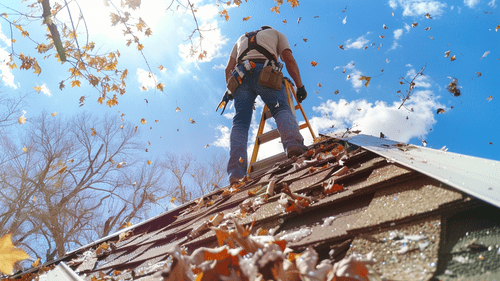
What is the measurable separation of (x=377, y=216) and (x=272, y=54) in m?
3.32

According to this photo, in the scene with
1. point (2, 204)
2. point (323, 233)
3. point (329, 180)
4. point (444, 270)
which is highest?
point (2, 204)

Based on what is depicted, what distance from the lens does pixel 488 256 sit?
0.57m

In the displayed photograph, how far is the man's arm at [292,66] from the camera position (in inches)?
152

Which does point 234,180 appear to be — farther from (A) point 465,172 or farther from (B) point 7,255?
(A) point 465,172

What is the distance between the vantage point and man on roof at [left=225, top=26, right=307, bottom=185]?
10.4ft

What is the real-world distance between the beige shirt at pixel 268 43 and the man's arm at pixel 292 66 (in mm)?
105

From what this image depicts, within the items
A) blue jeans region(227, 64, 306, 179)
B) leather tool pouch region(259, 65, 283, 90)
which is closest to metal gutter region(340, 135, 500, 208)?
blue jeans region(227, 64, 306, 179)

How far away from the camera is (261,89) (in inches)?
136

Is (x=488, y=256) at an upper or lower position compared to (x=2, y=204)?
lower

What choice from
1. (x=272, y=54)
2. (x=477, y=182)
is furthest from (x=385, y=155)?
(x=272, y=54)

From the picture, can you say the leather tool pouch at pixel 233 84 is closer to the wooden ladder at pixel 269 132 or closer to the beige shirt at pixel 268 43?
the beige shirt at pixel 268 43

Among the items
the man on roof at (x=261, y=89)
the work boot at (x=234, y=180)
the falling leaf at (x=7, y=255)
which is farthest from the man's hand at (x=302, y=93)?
the falling leaf at (x=7, y=255)

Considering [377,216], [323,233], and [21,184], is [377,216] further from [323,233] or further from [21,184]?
[21,184]

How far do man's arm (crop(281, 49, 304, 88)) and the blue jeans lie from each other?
0.47 metres
